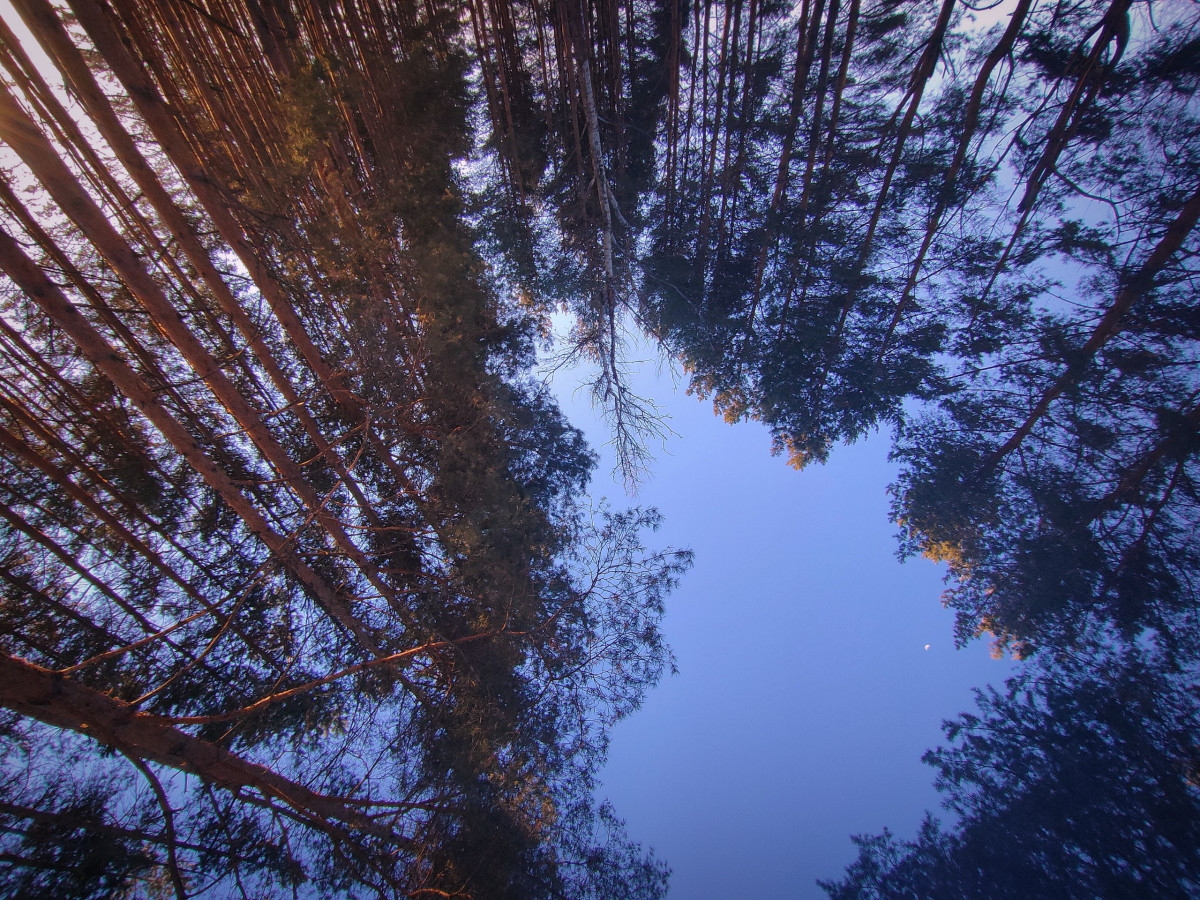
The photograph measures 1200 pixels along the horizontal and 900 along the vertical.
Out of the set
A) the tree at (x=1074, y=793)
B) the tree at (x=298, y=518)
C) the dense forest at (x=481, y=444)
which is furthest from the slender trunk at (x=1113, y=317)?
the tree at (x=298, y=518)

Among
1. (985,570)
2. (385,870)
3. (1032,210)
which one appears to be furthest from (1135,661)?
(385,870)

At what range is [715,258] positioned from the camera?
4906 millimetres

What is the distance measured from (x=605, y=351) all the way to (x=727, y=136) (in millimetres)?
2411

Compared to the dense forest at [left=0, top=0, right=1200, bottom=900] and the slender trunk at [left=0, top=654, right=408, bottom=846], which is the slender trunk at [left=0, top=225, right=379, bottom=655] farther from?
the slender trunk at [left=0, top=654, right=408, bottom=846]

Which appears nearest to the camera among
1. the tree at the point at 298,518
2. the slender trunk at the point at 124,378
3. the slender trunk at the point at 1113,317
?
the slender trunk at the point at 124,378

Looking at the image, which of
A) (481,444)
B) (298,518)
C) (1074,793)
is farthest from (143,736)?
(1074,793)

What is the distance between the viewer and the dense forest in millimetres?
2691

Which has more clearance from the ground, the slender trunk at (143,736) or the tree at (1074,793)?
the slender trunk at (143,736)

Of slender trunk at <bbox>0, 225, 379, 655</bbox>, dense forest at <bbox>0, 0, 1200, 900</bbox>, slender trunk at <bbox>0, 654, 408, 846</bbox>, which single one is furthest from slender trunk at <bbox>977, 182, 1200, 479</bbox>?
slender trunk at <bbox>0, 654, 408, 846</bbox>

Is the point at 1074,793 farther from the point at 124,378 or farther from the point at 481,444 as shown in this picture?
the point at 124,378

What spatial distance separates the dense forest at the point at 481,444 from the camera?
8.83 feet

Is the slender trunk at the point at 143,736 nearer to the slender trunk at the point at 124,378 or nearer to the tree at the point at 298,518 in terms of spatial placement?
the tree at the point at 298,518

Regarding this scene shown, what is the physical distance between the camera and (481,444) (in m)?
3.40

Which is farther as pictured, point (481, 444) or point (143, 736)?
point (481, 444)
